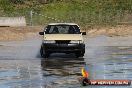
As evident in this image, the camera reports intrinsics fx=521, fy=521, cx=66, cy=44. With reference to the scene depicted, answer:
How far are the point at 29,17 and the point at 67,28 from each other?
23.6 m

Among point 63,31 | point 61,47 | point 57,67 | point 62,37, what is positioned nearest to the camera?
point 57,67

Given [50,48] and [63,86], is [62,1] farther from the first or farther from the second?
[63,86]

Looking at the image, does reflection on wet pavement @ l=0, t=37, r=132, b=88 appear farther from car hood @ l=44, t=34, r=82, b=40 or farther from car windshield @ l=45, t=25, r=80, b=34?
car windshield @ l=45, t=25, r=80, b=34

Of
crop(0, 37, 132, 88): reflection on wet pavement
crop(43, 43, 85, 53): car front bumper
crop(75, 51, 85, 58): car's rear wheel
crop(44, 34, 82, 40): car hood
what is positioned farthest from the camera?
crop(75, 51, 85, 58): car's rear wheel

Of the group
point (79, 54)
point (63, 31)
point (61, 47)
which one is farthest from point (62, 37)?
point (63, 31)

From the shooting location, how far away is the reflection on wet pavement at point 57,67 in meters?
16.4

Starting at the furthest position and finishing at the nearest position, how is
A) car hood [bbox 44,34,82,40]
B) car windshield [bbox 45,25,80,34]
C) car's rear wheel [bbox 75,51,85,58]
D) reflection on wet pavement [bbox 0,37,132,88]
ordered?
car windshield [bbox 45,25,80,34] → car's rear wheel [bbox 75,51,85,58] → car hood [bbox 44,34,82,40] → reflection on wet pavement [bbox 0,37,132,88]

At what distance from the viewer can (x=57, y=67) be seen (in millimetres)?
21078

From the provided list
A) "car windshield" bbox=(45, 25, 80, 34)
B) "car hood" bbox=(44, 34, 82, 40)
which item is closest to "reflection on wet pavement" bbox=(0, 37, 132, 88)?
"car hood" bbox=(44, 34, 82, 40)

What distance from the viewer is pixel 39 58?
25.3m

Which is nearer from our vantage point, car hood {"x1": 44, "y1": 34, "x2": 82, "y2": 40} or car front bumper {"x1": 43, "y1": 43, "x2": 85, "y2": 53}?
car front bumper {"x1": 43, "y1": 43, "x2": 85, "y2": 53}

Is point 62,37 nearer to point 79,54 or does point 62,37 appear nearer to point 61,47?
point 61,47

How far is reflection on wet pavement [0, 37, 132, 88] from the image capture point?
16406 mm

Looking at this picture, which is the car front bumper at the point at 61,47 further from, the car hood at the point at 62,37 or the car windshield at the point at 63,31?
the car windshield at the point at 63,31
